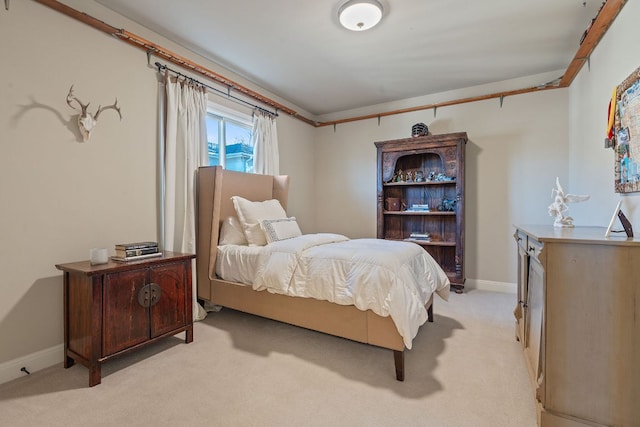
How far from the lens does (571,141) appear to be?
335 centimetres

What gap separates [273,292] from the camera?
8.07 ft

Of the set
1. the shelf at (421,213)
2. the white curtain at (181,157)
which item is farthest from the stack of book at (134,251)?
the shelf at (421,213)

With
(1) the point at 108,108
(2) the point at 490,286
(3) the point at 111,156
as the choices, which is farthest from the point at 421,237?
(1) the point at 108,108

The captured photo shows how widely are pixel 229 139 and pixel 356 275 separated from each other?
2.53m

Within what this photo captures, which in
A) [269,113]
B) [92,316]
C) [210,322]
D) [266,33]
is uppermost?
[266,33]

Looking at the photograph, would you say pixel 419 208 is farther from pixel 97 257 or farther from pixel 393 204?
pixel 97 257

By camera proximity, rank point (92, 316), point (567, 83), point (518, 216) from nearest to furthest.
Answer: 1. point (92, 316)
2. point (567, 83)
3. point (518, 216)

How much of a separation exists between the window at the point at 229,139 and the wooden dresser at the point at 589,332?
3198 mm

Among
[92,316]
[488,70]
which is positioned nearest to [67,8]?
[92,316]

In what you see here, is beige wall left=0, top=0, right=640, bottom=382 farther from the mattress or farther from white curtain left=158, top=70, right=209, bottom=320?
the mattress

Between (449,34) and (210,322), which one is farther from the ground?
(449,34)

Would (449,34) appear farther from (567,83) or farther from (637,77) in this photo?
(567,83)

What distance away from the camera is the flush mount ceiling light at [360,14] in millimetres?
2256

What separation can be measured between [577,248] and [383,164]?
116 inches
